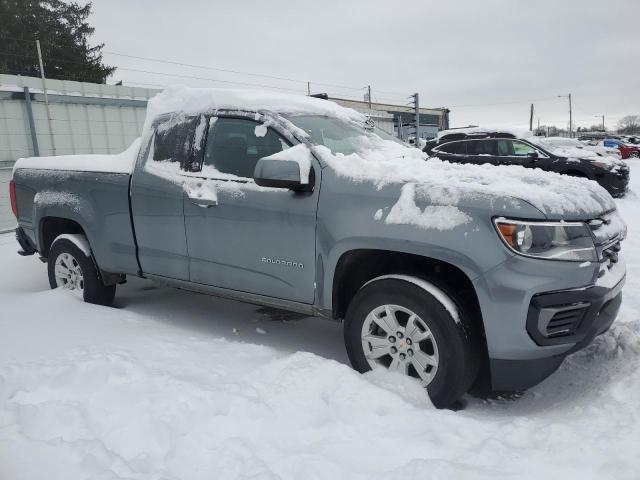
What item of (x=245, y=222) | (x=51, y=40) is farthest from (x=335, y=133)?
(x=51, y=40)

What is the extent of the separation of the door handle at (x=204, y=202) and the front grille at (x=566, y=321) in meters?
2.22

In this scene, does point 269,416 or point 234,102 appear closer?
point 269,416

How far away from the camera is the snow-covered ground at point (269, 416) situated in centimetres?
212

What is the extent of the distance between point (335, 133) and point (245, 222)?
927 mm

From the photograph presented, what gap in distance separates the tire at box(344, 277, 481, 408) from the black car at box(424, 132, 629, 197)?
8738mm

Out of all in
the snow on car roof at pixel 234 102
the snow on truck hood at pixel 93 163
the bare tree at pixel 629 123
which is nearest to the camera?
the snow on car roof at pixel 234 102

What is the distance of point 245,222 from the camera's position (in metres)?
3.35

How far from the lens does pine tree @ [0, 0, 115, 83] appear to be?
2708cm

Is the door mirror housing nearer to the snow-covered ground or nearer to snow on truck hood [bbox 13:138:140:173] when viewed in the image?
the snow-covered ground

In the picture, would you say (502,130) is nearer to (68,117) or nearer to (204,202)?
(204,202)

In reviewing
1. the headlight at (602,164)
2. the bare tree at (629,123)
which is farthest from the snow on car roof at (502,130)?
the bare tree at (629,123)

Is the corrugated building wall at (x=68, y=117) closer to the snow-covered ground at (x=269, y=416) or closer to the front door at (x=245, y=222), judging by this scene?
the snow-covered ground at (x=269, y=416)

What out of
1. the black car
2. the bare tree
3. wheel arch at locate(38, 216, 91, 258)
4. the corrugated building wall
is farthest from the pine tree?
the bare tree

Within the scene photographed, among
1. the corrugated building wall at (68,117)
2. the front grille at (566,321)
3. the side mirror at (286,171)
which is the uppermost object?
the corrugated building wall at (68,117)
